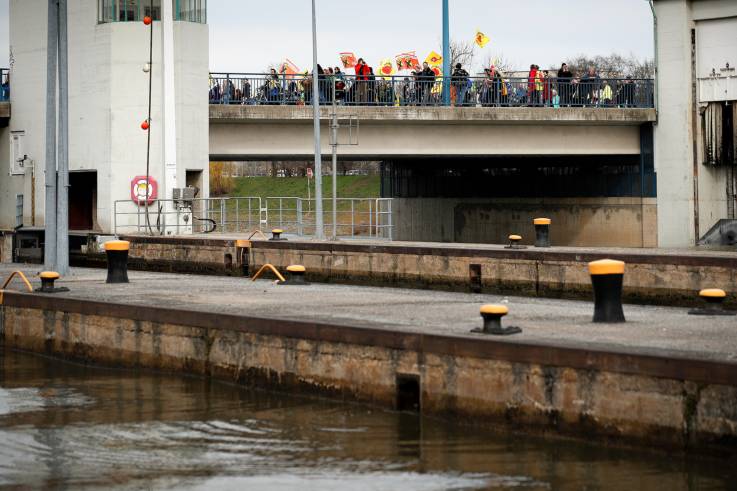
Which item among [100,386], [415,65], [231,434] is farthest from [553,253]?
[415,65]

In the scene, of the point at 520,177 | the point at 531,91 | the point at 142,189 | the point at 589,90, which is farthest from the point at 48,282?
the point at 520,177

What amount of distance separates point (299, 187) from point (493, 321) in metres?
76.2

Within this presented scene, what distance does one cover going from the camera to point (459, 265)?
28422 mm

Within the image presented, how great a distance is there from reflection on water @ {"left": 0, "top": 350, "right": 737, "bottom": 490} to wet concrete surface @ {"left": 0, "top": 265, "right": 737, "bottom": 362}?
1.15m

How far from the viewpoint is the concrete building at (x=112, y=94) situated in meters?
38.0

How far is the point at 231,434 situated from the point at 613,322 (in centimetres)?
538

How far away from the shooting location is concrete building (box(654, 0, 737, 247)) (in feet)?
136

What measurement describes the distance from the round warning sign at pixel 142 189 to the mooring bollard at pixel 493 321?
24579 millimetres

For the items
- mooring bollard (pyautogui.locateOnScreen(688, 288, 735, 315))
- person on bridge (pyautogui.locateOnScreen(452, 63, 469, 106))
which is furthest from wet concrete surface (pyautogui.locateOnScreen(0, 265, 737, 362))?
person on bridge (pyautogui.locateOnScreen(452, 63, 469, 106))

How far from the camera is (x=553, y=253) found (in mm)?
26672

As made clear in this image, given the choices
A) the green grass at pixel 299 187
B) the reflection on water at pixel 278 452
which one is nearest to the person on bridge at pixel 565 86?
the reflection on water at pixel 278 452

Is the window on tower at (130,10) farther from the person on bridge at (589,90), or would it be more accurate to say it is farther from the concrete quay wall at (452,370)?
the concrete quay wall at (452,370)

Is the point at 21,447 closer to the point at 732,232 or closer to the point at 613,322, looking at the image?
the point at 613,322

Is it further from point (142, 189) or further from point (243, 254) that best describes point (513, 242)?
point (142, 189)
